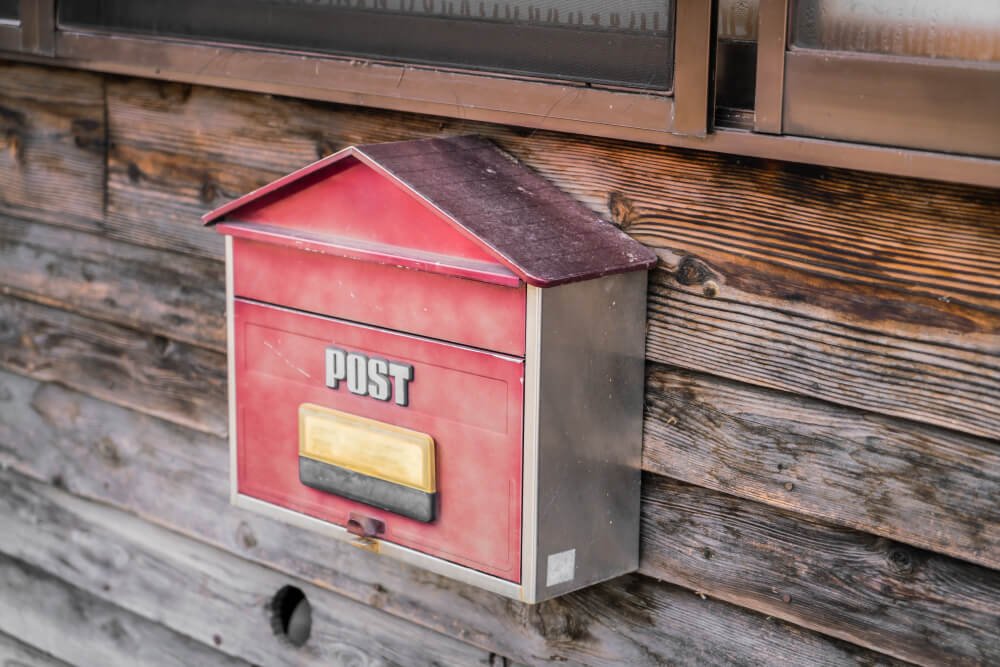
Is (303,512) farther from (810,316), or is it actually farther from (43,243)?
(43,243)

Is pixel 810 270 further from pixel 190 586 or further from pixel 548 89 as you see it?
pixel 190 586

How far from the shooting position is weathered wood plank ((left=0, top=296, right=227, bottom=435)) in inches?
92.4

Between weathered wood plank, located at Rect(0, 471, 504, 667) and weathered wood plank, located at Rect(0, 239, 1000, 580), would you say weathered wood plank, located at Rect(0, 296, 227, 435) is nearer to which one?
weathered wood plank, located at Rect(0, 471, 504, 667)

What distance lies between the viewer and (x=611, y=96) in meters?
1.63

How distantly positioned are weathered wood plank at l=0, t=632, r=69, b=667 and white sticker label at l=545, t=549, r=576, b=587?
5.13 ft

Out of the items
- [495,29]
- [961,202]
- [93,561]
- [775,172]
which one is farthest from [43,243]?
[961,202]

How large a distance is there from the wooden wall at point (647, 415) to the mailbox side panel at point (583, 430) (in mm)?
46

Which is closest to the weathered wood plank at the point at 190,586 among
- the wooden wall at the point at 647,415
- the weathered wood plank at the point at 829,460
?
the wooden wall at the point at 647,415

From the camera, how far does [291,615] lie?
7.97 feet

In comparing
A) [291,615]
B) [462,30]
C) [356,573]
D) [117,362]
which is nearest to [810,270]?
[462,30]

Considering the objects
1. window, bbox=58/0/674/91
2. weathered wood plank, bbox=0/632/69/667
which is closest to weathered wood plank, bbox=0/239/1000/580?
window, bbox=58/0/674/91

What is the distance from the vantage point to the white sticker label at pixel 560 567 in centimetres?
161

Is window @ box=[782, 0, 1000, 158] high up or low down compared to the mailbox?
up

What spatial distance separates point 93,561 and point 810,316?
1701 millimetres
